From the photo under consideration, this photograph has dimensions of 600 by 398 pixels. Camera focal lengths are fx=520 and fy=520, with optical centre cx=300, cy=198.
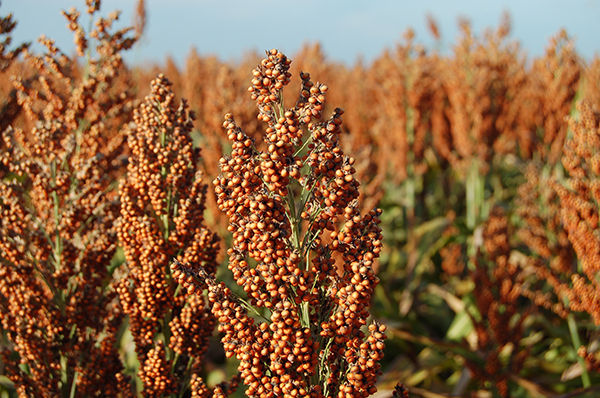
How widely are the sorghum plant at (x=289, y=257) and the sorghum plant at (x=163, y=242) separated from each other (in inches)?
17.9

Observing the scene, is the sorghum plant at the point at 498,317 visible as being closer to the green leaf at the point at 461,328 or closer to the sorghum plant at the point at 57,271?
the green leaf at the point at 461,328

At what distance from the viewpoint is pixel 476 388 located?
4852mm

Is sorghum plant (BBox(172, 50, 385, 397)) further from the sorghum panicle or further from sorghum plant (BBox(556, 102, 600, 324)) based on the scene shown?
sorghum plant (BBox(556, 102, 600, 324))

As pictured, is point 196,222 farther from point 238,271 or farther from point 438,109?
point 438,109

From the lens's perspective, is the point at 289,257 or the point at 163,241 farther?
the point at 163,241

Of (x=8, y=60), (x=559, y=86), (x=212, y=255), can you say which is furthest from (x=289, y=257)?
(x=559, y=86)

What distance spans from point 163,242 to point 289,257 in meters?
0.76

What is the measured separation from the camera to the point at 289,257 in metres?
1.66

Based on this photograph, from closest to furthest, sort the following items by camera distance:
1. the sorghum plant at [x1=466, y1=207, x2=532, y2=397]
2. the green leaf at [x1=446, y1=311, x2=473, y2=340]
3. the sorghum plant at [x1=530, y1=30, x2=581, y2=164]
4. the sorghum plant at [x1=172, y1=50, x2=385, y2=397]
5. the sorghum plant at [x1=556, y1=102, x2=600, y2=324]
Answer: the sorghum plant at [x1=172, y1=50, x2=385, y2=397] → the sorghum plant at [x1=556, y1=102, x2=600, y2=324] → the sorghum plant at [x1=466, y1=207, x2=532, y2=397] → the green leaf at [x1=446, y1=311, x2=473, y2=340] → the sorghum plant at [x1=530, y1=30, x2=581, y2=164]

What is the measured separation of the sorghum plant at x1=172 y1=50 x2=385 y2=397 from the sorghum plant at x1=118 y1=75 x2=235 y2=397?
0.45 metres

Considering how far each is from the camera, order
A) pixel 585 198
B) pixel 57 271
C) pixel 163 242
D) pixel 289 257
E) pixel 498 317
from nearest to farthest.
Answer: pixel 289 257 → pixel 163 242 → pixel 57 271 → pixel 585 198 → pixel 498 317

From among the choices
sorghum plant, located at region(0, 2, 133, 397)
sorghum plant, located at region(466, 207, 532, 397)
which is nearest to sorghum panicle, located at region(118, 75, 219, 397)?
sorghum plant, located at region(0, 2, 133, 397)

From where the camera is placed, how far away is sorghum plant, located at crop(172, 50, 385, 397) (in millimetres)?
1652

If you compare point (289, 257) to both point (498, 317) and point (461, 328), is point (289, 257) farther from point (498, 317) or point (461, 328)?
point (461, 328)
